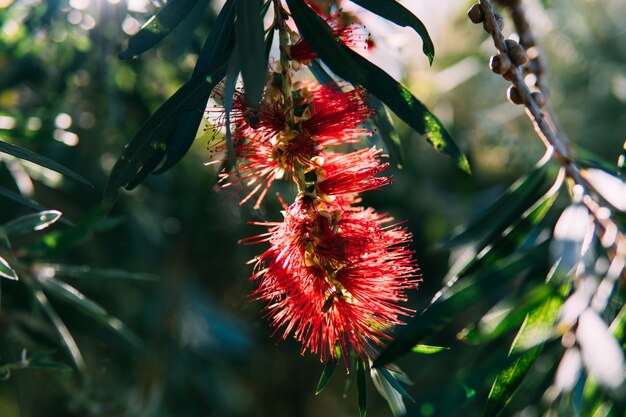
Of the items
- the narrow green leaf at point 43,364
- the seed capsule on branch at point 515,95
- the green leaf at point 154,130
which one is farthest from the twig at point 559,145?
the narrow green leaf at point 43,364

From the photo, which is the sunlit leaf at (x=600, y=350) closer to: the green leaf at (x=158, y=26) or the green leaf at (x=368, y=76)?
the green leaf at (x=368, y=76)

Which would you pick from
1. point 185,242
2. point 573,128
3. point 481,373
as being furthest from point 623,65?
point 481,373

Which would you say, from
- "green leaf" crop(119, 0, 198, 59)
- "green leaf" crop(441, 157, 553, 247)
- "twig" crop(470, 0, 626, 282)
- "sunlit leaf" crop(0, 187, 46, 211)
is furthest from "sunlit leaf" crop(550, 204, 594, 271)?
"sunlit leaf" crop(0, 187, 46, 211)

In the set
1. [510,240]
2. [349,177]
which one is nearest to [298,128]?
[349,177]

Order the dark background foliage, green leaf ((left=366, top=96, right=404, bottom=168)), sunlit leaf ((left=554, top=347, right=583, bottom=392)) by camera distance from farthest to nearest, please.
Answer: the dark background foliage < green leaf ((left=366, top=96, right=404, bottom=168)) < sunlit leaf ((left=554, top=347, right=583, bottom=392))

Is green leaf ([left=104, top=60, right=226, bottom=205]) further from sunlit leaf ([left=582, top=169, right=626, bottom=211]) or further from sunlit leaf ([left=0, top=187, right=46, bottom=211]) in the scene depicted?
sunlit leaf ([left=582, top=169, right=626, bottom=211])

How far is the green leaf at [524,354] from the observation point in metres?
0.71

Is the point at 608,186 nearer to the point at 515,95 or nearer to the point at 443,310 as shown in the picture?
the point at 515,95

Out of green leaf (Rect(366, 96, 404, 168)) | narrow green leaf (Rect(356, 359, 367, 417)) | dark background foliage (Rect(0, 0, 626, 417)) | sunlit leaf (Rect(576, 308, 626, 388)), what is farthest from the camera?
dark background foliage (Rect(0, 0, 626, 417))

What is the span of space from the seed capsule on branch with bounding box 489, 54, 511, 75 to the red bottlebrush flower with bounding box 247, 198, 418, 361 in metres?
0.24

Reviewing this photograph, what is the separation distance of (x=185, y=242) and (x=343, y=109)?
159 cm

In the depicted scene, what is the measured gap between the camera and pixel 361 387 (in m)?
0.81

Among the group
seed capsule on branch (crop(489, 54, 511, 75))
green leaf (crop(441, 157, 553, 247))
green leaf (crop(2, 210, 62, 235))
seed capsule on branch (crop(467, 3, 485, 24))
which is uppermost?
seed capsule on branch (crop(467, 3, 485, 24))

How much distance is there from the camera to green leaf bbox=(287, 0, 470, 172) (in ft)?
2.45
